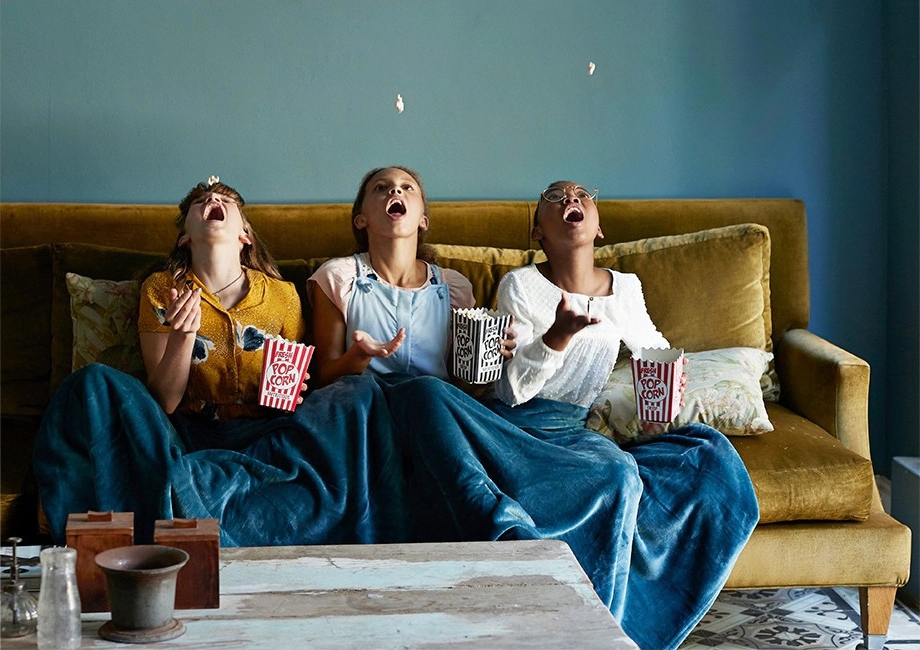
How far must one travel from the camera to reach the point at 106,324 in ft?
8.42

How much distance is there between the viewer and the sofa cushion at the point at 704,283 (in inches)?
111

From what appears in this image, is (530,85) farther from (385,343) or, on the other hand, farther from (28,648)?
(28,648)

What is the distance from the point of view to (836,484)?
2307mm

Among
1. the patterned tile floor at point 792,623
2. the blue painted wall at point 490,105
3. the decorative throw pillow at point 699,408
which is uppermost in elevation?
the blue painted wall at point 490,105

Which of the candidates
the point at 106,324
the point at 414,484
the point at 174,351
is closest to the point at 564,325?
the point at 414,484

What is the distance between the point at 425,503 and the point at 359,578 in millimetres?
573

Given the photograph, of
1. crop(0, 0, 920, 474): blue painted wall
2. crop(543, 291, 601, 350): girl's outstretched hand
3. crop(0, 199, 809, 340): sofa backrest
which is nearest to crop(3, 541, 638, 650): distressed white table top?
crop(543, 291, 601, 350): girl's outstretched hand

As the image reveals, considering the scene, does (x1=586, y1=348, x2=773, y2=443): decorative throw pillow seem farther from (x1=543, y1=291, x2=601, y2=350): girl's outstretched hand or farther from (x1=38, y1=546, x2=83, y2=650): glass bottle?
(x1=38, y1=546, x2=83, y2=650): glass bottle

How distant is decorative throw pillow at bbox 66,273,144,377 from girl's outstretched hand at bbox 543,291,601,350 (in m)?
0.96

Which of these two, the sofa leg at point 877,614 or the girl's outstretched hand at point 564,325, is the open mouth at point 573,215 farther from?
the sofa leg at point 877,614

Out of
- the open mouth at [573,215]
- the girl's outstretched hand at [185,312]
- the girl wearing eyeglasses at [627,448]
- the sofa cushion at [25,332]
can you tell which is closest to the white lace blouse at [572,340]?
the girl wearing eyeglasses at [627,448]

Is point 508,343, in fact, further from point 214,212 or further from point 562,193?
point 214,212

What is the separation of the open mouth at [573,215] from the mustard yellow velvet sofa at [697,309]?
1.07 ft

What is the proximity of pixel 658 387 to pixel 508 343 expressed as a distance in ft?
1.10
